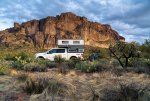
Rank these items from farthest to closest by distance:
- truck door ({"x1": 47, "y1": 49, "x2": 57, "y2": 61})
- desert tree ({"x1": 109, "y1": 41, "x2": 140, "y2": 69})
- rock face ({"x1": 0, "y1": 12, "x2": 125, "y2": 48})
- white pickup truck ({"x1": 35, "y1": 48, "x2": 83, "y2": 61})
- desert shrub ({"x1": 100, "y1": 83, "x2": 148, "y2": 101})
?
rock face ({"x1": 0, "y1": 12, "x2": 125, "y2": 48})
white pickup truck ({"x1": 35, "y1": 48, "x2": 83, "y2": 61})
truck door ({"x1": 47, "y1": 49, "x2": 57, "y2": 61})
desert tree ({"x1": 109, "y1": 41, "x2": 140, "y2": 69})
desert shrub ({"x1": 100, "y1": 83, "x2": 148, "y2": 101})

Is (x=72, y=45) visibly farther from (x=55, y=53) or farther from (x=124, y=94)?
(x=124, y=94)

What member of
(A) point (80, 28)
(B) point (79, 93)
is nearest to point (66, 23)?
(A) point (80, 28)

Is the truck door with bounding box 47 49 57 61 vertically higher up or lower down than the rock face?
lower down

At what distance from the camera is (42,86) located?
1012 cm

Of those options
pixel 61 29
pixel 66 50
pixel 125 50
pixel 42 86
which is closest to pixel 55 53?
pixel 66 50

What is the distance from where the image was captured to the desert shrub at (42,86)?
32.5 feet

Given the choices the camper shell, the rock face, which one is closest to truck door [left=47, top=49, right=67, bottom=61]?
the camper shell

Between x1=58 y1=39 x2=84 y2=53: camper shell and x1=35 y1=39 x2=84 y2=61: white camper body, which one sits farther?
x1=58 y1=39 x2=84 y2=53: camper shell

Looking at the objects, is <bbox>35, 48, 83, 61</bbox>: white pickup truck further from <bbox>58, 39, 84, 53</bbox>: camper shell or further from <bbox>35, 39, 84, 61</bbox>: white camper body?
<bbox>58, 39, 84, 53</bbox>: camper shell

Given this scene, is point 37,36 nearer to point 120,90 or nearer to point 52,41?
point 52,41

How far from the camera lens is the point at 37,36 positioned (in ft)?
520

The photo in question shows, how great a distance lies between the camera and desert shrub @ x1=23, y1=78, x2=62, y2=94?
9920mm

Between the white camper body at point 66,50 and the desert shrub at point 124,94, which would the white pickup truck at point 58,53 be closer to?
the white camper body at point 66,50

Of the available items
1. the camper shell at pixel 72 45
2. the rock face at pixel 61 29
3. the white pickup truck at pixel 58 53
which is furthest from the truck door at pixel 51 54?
the rock face at pixel 61 29
